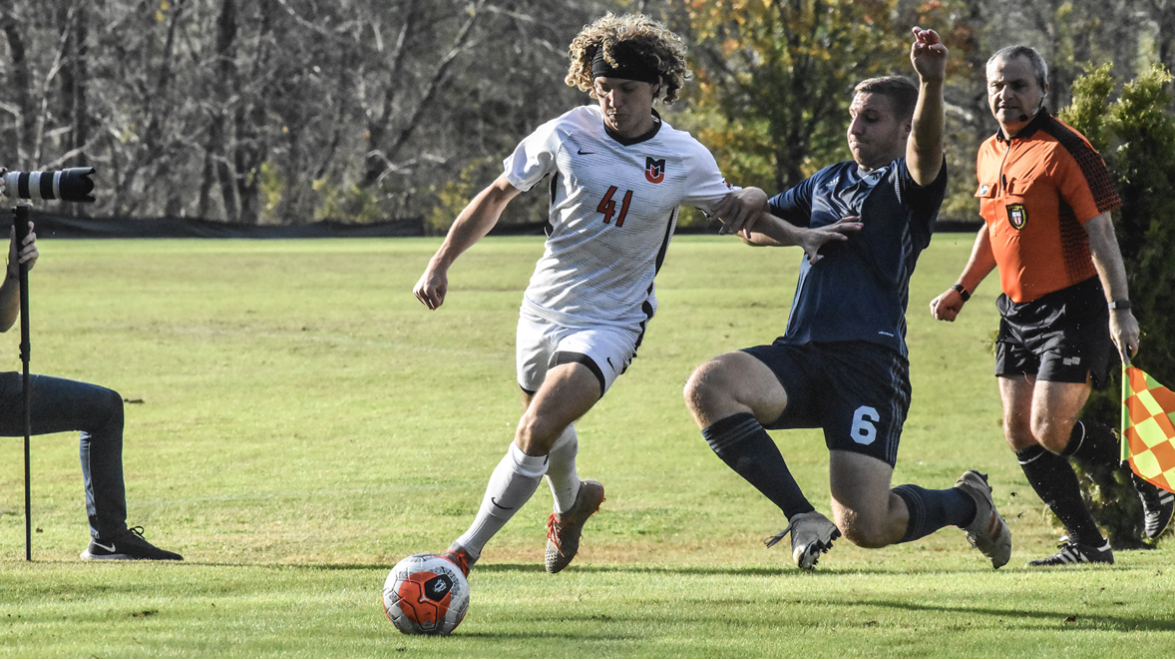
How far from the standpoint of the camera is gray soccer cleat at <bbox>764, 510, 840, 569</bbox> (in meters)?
4.93

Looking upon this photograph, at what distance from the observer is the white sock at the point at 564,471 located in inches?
248

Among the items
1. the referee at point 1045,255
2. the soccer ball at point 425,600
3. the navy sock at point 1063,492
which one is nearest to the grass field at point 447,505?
the soccer ball at point 425,600

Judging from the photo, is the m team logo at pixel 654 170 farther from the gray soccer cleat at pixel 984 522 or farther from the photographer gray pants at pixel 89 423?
the photographer gray pants at pixel 89 423

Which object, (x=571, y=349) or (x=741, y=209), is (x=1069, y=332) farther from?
(x=571, y=349)

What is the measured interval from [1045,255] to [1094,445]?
1203 mm

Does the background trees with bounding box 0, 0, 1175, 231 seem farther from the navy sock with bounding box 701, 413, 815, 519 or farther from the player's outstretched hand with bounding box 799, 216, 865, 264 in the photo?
the navy sock with bounding box 701, 413, 815, 519

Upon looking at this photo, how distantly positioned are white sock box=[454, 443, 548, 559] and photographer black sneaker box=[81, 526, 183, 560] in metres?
2.59

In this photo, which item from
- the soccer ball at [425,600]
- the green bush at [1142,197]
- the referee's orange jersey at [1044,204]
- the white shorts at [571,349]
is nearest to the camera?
the soccer ball at [425,600]

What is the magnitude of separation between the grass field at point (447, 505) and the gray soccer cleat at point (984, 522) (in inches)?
5.8

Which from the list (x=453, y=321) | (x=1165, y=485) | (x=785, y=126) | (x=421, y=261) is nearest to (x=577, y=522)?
(x=1165, y=485)

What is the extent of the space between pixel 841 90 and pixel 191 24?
1054 inches

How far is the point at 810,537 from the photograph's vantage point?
5008mm

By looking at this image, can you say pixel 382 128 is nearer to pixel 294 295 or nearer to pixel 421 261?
pixel 421 261

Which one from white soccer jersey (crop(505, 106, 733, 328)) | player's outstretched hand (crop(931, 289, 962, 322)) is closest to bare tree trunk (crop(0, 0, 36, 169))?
player's outstretched hand (crop(931, 289, 962, 322))
